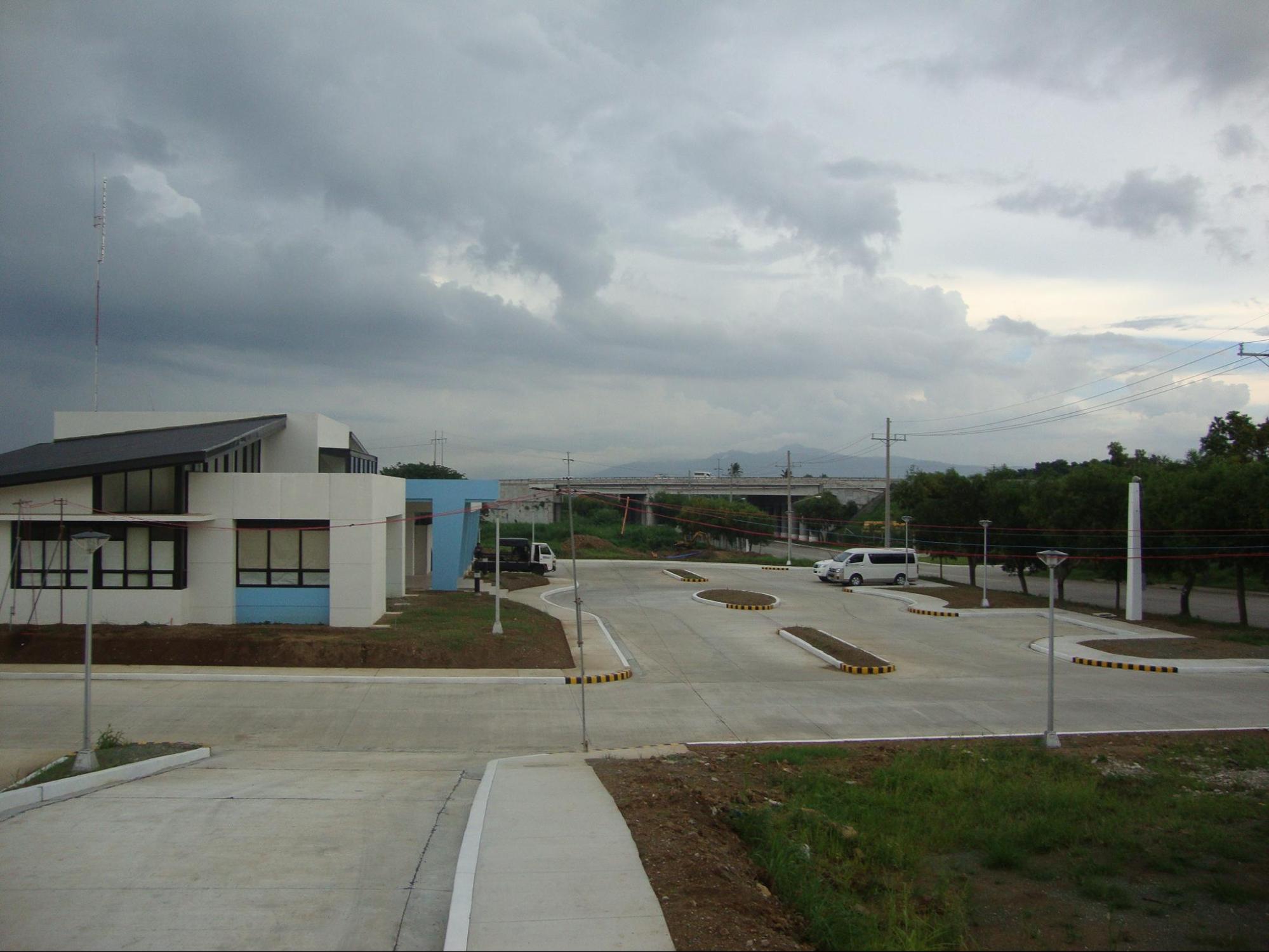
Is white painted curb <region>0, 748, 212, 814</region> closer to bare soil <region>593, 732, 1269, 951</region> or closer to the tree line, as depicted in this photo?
Result: bare soil <region>593, 732, 1269, 951</region>

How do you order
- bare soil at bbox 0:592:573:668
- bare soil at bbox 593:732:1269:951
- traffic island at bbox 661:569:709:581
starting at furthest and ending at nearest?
1. traffic island at bbox 661:569:709:581
2. bare soil at bbox 0:592:573:668
3. bare soil at bbox 593:732:1269:951

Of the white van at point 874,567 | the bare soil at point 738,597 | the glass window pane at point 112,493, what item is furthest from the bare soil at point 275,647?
the white van at point 874,567

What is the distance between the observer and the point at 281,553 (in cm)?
2325

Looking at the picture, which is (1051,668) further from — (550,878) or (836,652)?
(550,878)

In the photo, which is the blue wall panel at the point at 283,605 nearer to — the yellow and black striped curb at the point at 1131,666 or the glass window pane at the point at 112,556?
the glass window pane at the point at 112,556

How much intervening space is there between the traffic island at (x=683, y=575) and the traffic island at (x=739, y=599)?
18.9ft

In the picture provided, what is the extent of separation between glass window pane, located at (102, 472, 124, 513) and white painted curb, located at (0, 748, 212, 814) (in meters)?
10.8

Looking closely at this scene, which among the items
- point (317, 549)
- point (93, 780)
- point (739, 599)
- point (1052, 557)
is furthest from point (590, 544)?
point (93, 780)

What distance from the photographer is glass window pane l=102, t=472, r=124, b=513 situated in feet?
71.7

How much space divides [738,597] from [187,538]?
20.3m

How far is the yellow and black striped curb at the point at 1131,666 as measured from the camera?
2227 cm

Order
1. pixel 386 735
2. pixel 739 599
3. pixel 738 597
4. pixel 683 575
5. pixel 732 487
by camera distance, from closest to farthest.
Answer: pixel 386 735
pixel 739 599
pixel 738 597
pixel 683 575
pixel 732 487

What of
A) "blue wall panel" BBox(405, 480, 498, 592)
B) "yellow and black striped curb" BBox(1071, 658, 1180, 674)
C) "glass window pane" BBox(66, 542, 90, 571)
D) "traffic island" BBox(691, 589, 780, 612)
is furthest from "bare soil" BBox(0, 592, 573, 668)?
"yellow and black striped curb" BBox(1071, 658, 1180, 674)

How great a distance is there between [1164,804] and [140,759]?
13776 millimetres
